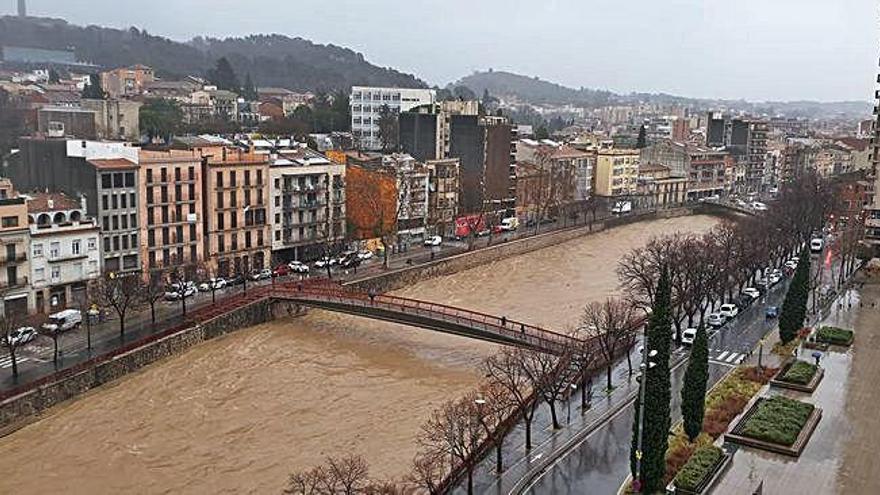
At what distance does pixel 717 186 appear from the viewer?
268ft

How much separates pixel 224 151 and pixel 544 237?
881 inches

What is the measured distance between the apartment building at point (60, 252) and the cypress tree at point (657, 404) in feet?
68.3

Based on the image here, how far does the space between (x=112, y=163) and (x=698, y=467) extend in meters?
25.6

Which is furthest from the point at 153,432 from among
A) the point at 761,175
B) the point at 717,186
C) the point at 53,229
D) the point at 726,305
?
the point at 761,175

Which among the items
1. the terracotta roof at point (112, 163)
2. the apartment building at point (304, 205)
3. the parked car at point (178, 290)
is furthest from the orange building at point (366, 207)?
the terracotta roof at point (112, 163)

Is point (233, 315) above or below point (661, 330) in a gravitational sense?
below

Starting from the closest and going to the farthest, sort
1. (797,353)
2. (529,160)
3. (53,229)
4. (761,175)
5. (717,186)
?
1. (797,353)
2. (53,229)
3. (529,160)
4. (717,186)
5. (761,175)

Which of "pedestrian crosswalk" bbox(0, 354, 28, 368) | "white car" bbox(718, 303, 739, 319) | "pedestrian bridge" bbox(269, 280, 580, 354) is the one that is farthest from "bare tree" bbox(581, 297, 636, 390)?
"pedestrian crosswalk" bbox(0, 354, 28, 368)

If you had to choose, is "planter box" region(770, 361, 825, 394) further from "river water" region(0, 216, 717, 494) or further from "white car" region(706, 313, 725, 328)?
"river water" region(0, 216, 717, 494)

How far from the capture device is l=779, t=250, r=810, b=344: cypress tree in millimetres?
28969

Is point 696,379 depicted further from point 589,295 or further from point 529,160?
point 529,160

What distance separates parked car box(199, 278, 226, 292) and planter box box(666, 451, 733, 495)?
70.9 feet

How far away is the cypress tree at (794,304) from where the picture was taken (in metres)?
29.0

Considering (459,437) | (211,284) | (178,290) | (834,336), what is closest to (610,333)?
(459,437)
